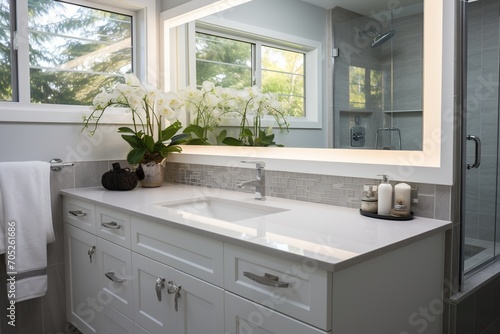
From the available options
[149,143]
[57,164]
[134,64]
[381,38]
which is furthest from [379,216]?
[134,64]

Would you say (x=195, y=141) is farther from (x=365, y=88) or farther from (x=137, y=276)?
(x=365, y=88)

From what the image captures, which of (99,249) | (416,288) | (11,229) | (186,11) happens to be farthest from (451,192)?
(11,229)

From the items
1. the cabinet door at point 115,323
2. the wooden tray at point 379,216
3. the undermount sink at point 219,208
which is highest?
the wooden tray at point 379,216

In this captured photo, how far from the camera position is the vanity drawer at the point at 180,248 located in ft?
4.30

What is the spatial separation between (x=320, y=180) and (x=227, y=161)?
0.63 metres

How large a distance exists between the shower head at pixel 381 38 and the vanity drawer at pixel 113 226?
48.0 inches

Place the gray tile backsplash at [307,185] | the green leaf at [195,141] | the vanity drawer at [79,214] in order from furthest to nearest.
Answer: the green leaf at [195,141]
the vanity drawer at [79,214]
the gray tile backsplash at [307,185]

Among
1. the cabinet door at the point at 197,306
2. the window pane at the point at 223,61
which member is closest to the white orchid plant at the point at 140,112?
the window pane at the point at 223,61

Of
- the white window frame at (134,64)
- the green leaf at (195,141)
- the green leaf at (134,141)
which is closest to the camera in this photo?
the white window frame at (134,64)

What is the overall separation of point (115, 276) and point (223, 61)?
1.26 m

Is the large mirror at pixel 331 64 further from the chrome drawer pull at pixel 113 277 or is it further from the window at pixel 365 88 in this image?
the chrome drawer pull at pixel 113 277

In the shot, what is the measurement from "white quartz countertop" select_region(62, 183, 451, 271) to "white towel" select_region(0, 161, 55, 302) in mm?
363

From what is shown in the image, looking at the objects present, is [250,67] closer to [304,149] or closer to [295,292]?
[304,149]

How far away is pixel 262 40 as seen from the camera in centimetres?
205
